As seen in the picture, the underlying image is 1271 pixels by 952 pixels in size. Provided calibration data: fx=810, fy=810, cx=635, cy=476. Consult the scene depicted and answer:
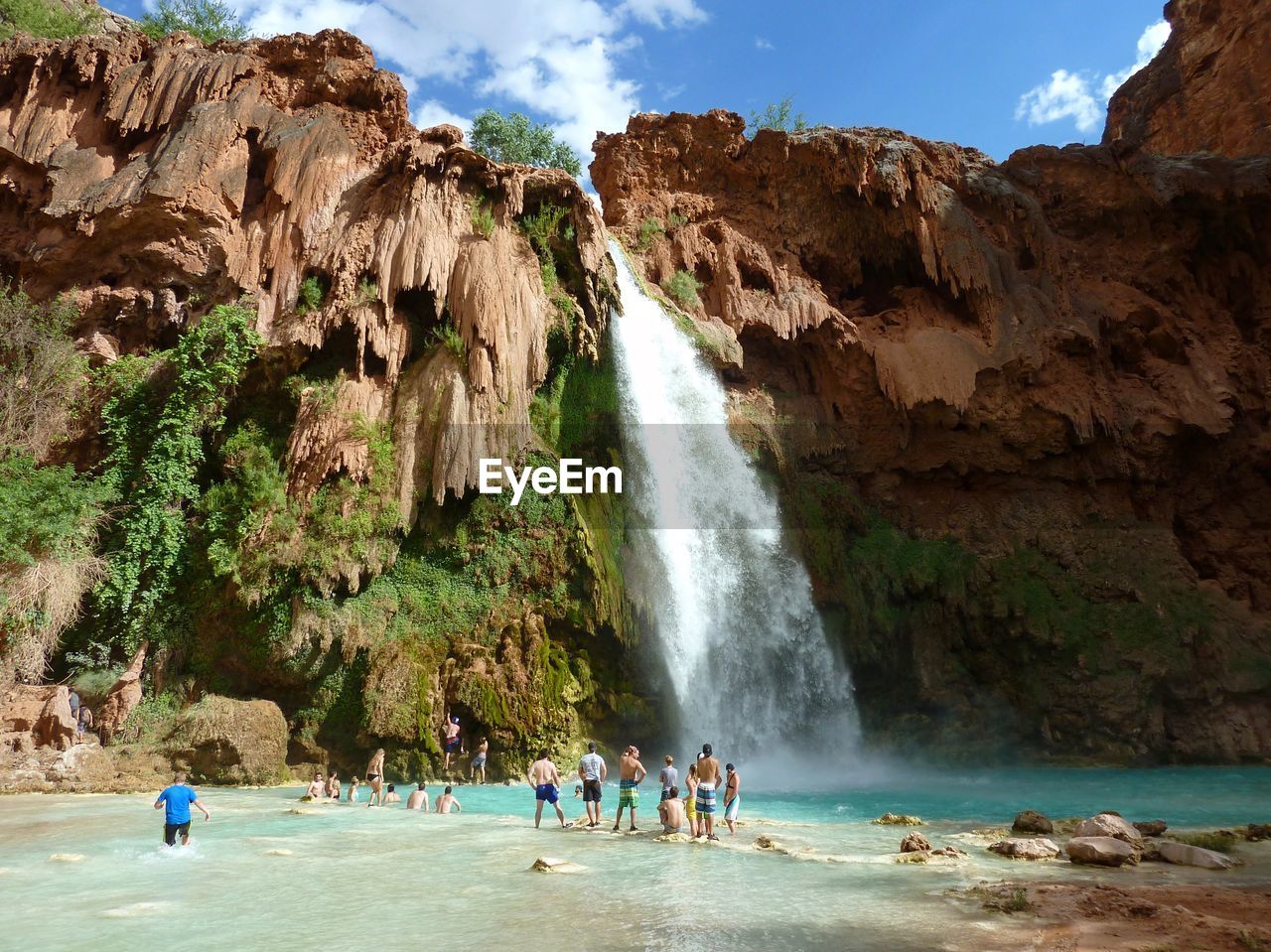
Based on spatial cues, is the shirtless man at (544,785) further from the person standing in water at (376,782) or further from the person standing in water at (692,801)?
the person standing in water at (376,782)

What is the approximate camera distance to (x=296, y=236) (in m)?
20.3

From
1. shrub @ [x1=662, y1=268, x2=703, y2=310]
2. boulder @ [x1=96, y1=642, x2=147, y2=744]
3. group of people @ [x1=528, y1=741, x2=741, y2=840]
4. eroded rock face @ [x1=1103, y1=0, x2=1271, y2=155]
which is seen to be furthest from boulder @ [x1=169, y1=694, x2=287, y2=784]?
eroded rock face @ [x1=1103, y1=0, x2=1271, y2=155]

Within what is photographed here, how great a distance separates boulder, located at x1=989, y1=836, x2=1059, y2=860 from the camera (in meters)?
8.98

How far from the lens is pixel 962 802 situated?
15133mm

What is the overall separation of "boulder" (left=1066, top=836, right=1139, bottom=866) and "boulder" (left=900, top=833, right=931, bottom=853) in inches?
58.3

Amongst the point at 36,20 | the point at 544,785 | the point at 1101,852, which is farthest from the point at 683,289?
the point at 36,20

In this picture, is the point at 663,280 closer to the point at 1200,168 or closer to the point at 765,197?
the point at 765,197

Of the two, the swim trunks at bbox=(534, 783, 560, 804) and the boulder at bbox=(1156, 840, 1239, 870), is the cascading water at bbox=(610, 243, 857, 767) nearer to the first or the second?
the swim trunks at bbox=(534, 783, 560, 804)

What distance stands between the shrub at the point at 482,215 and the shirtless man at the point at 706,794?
571 inches

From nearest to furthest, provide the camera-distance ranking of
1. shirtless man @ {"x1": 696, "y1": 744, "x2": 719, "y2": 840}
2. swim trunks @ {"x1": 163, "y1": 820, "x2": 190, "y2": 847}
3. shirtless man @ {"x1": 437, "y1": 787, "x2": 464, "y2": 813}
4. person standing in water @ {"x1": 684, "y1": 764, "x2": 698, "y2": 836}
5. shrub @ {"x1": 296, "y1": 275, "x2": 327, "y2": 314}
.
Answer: swim trunks @ {"x1": 163, "y1": 820, "x2": 190, "y2": 847} < shirtless man @ {"x1": 696, "y1": 744, "x2": 719, "y2": 840} < person standing in water @ {"x1": 684, "y1": 764, "x2": 698, "y2": 836} < shirtless man @ {"x1": 437, "y1": 787, "x2": 464, "y2": 813} < shrub @ {"x1": 296, "y1": 275, "x2": 327, "y2": 314}

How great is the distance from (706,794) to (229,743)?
9.56 m

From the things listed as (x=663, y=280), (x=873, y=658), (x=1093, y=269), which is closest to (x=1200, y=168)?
(x=1093, y=269)

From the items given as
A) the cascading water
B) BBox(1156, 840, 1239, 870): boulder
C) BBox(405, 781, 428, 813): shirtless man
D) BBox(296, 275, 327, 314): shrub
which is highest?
BBox(296, 275, 327, 314): shrub

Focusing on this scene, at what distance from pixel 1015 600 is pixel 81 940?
2312 cm
